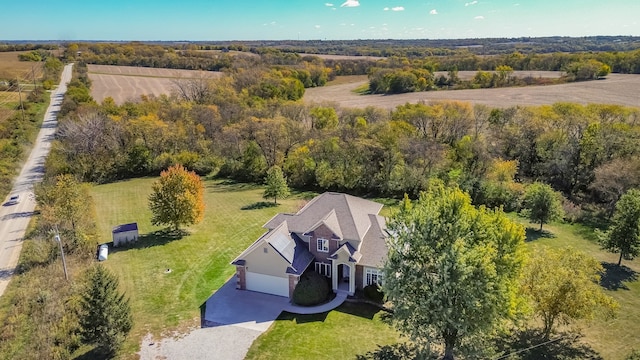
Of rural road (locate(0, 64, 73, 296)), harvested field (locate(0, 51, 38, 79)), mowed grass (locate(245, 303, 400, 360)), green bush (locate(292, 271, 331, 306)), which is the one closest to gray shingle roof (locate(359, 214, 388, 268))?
mowed grass (locate(245, 303, 400, 360))

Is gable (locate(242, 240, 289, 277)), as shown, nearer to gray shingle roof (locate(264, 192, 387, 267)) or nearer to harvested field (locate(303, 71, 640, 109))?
gray shingle roof (locate(264, 192, 387, 267))

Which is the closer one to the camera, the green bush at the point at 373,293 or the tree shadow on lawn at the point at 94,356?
the tree shadow on lawn at the point at 94,356

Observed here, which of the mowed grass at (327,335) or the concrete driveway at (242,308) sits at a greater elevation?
the mowed grass at (327,335)

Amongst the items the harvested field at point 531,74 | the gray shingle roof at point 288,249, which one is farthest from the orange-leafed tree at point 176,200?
the harvested field at point 531,74

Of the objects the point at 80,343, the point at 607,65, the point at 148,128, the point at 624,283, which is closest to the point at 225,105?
the point at 148,128

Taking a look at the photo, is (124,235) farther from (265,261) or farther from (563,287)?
(563,287)

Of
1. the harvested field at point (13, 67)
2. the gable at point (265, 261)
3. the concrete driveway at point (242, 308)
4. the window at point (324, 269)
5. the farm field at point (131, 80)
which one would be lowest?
the concrete driveway at point (242, 308)

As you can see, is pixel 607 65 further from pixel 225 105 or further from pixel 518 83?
pixel 225 105

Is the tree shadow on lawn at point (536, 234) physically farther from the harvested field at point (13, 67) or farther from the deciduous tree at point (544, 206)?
the harvested field at point (13, 67)
